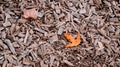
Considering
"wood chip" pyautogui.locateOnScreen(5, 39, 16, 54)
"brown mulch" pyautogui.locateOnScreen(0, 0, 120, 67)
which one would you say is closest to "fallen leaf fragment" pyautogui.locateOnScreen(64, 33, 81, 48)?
"brown mulch" pyautogui.locateOnScreen(0, 0, 120, 67)

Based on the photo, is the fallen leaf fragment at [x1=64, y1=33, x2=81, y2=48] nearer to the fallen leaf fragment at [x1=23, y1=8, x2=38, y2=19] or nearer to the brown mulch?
the brown mulch

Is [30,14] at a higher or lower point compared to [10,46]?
higher

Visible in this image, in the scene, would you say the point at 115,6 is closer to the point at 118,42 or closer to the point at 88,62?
the point at 118,42

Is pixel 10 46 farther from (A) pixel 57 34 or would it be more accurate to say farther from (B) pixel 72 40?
(B) pixel 72 40

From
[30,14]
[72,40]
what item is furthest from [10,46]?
[72,40]

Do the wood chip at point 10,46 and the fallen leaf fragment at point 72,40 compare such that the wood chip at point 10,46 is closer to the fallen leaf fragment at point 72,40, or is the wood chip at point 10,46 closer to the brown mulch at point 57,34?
the brown mulch at point 57,34

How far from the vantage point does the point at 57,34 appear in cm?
306

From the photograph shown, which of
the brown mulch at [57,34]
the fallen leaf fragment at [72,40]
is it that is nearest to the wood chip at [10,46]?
the brown mulch at [57,34]

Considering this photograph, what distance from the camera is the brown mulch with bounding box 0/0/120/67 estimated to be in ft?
9.50

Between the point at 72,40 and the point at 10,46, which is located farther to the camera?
the point at 72,40

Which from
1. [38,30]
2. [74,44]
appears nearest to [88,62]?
[74,44]

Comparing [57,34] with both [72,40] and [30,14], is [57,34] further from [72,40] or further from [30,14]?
[30,14]

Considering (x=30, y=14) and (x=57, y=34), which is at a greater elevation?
(x=30, y=14)

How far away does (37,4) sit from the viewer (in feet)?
10.3
